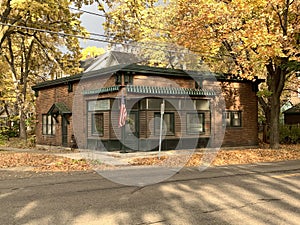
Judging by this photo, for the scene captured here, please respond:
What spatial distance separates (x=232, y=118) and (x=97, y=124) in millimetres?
9648

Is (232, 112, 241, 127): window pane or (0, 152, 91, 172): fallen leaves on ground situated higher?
(232, 112, 241, 127): window pane

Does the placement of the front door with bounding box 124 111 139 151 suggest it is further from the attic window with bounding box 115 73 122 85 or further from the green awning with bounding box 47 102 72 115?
the green awning with bounding box 47 102 72 115

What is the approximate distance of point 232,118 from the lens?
81.0 feet

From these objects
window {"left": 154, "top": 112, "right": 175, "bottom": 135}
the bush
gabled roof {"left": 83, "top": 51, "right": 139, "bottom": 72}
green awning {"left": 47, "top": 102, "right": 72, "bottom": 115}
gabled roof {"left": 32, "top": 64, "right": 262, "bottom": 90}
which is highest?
gabled roof {"left": 83, "top": 51, "right": 139, "bottom": 72}

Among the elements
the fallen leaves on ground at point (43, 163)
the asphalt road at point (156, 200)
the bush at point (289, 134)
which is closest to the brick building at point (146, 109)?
the fallen leaves on ground at point (43, 163)

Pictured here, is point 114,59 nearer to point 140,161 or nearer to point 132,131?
point 132,131

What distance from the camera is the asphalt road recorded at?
21.1ft

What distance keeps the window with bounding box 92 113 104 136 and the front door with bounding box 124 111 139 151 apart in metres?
1.64

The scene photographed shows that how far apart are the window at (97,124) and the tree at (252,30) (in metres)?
7.03

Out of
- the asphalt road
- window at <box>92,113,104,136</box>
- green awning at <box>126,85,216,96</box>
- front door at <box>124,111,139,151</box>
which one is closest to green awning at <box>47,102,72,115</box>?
window at <box>92,113,104,136</box>

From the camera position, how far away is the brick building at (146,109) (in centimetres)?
1984

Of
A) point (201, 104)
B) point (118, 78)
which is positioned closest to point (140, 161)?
point (118, 78)

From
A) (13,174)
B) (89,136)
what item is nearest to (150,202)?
(13,174)

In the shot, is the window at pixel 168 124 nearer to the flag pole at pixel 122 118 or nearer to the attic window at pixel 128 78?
the flag pole at pixel 122 118
